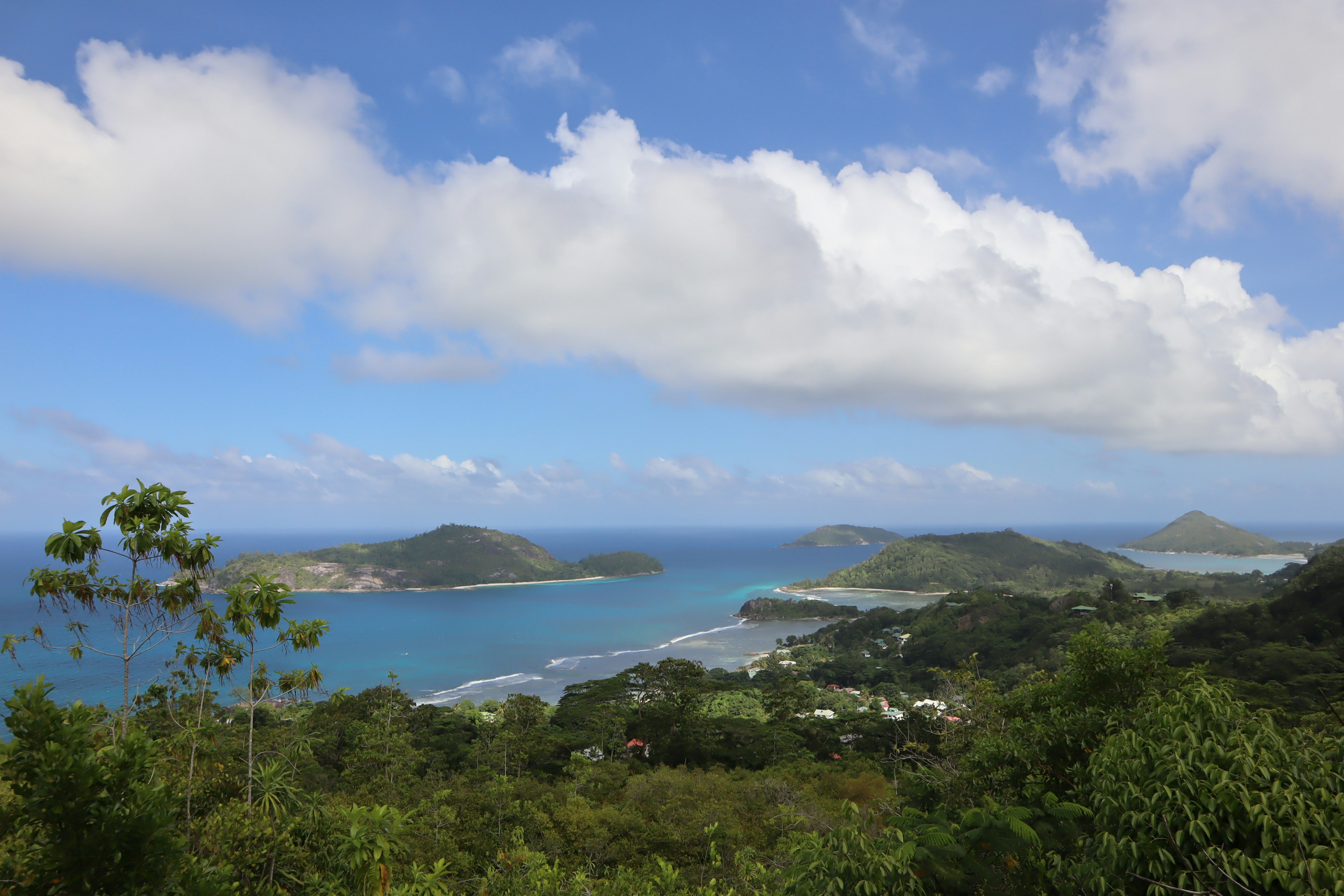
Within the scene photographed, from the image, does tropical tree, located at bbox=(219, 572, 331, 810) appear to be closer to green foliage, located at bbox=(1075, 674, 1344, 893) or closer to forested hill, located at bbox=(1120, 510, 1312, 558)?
green foliage, located at bbox=(1075, 674, 1344, 893)

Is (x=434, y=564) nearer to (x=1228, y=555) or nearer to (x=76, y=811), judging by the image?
Answer: (x=76, y=811)

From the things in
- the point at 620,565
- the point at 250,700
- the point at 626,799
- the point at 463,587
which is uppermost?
the point at 250,700

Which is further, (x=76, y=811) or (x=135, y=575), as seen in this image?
(x=135, y=575)

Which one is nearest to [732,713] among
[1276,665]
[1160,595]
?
[1276,665]

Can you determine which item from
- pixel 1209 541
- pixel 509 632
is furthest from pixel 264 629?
pixel 1209 541

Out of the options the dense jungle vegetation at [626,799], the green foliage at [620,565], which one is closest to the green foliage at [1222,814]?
the dense jungle vegetation at [626,799]

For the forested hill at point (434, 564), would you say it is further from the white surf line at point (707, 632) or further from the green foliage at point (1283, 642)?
the green foliage at point (1283, 642)

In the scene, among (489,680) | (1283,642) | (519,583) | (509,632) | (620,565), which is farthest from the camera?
(620,565)

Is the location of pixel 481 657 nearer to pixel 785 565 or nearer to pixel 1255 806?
pixel 1255 806
